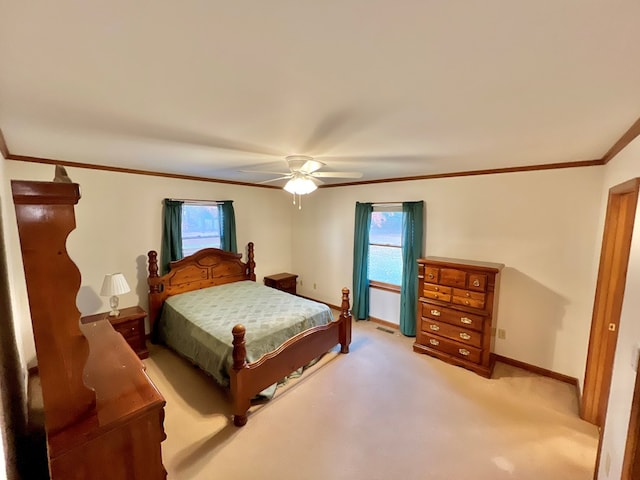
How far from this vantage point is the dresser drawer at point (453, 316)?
10.4 feet

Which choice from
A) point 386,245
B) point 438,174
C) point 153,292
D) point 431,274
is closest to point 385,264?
point 386,245

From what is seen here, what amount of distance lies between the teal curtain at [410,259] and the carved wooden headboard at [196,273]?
2.63 m

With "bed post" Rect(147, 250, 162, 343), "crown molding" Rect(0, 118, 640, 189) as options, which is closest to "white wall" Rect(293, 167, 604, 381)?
"crown molding" Rect(0, 118, 640, 189)

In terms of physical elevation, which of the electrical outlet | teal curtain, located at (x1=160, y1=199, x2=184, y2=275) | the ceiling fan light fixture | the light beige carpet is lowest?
the light beige carpet

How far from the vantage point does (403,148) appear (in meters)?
2.38

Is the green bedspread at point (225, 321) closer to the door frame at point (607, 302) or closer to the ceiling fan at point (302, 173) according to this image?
the ceiling fan at point (302, 173)

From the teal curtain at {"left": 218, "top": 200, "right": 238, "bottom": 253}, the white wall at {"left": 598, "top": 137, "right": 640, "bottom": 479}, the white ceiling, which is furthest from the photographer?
the teal curtain at {"left": 218, "top": 200, "right": 238, "bottom": 253}

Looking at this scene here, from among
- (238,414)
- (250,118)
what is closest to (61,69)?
(250,118)

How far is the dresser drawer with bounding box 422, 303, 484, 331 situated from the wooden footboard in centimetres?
105

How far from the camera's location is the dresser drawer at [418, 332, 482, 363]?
3196mm

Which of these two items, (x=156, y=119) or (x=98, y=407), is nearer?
(x=98, y=407)

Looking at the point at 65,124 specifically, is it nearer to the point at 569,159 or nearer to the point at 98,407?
the point at 98,407

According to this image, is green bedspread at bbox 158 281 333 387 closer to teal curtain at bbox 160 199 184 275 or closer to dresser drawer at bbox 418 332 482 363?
teal curtain at bbox 160 199 184 275

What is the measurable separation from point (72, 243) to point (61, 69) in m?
2.94
